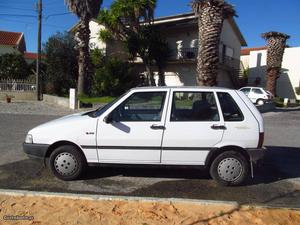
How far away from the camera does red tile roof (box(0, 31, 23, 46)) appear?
178 feet

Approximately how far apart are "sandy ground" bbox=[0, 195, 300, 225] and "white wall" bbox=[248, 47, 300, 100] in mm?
38598

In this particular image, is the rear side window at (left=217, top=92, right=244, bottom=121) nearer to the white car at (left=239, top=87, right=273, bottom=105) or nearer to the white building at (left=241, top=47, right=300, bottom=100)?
the white car at (left=239, top=87, right=273, bottom=105)

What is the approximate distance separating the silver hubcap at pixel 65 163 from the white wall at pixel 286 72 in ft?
125

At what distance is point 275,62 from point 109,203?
99.7ft

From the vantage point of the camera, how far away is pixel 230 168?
19.0 feet

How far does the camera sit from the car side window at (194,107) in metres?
5.79

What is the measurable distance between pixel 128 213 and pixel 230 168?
2.08 meters

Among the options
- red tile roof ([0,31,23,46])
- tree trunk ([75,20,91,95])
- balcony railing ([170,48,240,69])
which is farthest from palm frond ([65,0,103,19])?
red tile roof ([0,31,23,46])

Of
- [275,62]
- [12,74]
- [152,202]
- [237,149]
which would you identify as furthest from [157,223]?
[12,74]

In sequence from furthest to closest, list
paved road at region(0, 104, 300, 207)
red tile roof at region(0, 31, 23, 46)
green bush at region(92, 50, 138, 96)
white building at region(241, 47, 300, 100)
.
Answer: red tile roof at region(0, 31, 23, 46), white building at region(241, 47, 300, 100), green bush at region(92, 50, 138, 96), paved road at region(0, 104, 300, 207)

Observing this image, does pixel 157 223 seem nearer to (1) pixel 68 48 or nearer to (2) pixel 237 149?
(2) pixel 237 149

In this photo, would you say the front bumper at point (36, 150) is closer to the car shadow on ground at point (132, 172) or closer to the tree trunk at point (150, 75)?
the car shadow on ground at point (132, 172)

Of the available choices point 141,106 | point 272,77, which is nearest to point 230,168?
point 141,106

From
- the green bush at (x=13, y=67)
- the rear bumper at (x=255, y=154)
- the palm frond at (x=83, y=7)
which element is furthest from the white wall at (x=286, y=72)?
the rear bumper at (x=255, y=154)
